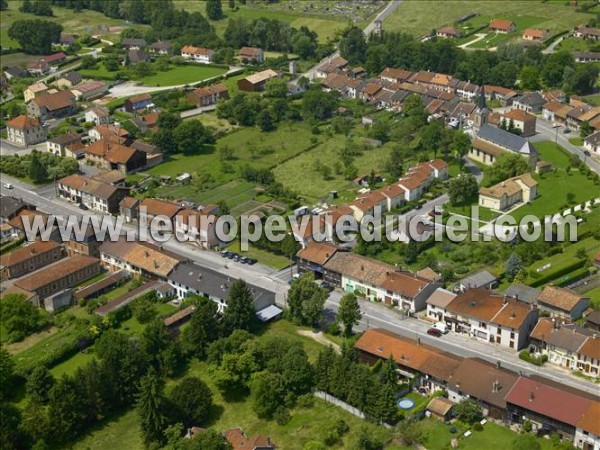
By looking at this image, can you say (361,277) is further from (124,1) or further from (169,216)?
(124,1)

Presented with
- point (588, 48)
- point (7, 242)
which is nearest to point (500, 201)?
point (7, 242)

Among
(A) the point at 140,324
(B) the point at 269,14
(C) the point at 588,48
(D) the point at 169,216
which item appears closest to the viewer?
(A) the point at 140,324

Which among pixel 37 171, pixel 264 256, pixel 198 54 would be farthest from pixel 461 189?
pixel 198 54

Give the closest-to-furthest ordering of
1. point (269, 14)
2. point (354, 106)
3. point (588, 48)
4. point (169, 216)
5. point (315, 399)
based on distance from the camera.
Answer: point (315, 399), point (169, 216), point (354, 106), point (588, 48), point (269, 14)

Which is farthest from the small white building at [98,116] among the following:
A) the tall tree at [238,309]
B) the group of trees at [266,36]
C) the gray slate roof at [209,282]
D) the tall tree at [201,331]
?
the tall tree at [201,331]

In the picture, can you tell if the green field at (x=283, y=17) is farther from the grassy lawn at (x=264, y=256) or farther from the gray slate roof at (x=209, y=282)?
the gray slate roof at (x=209, y=282)

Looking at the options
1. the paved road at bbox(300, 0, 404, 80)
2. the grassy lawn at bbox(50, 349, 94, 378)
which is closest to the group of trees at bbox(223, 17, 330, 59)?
the paved road at bbox(300, 0, 404, 80)
